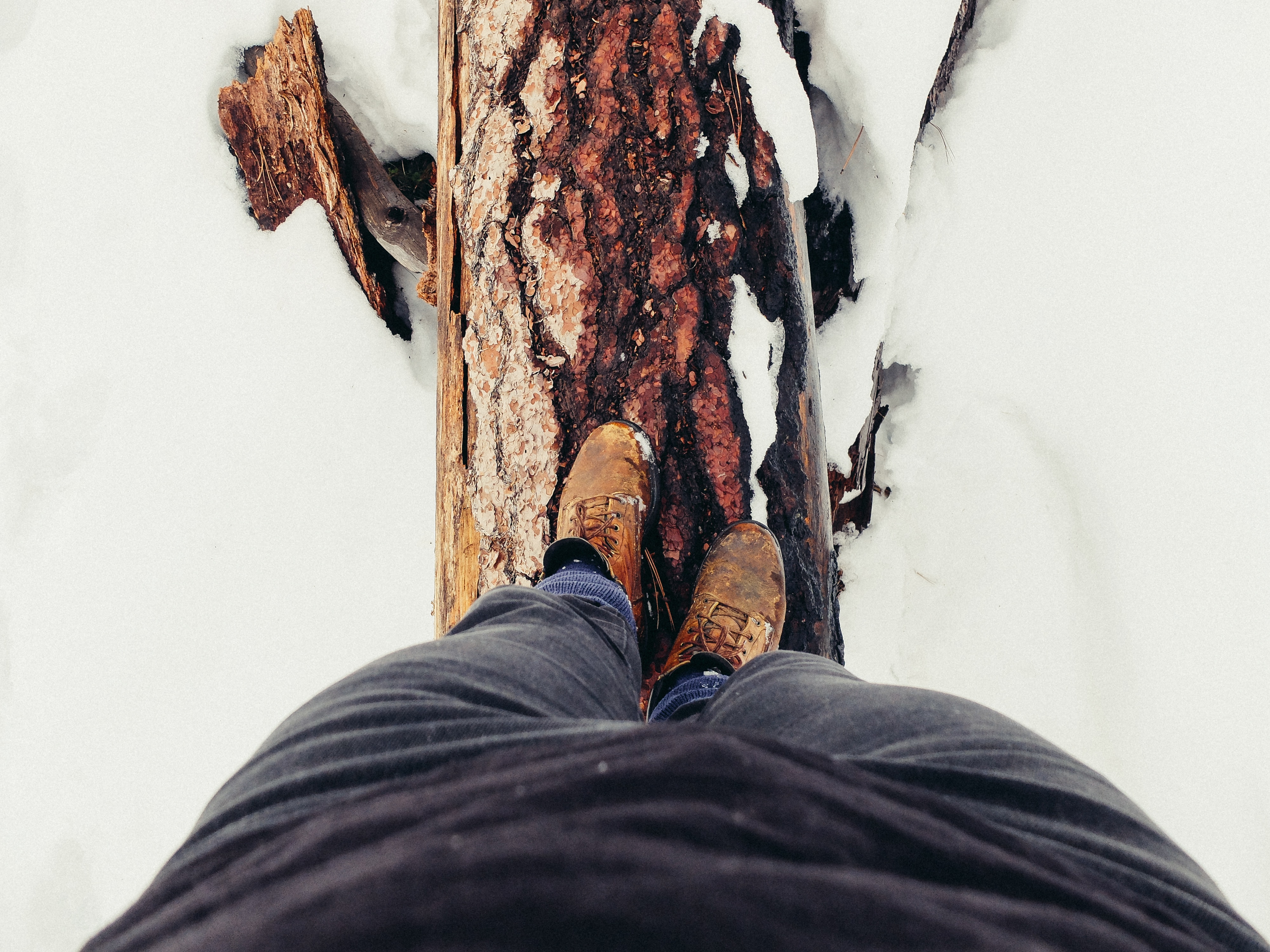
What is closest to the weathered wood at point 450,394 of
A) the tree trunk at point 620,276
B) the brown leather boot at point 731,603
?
the tree trunk at point 620,276

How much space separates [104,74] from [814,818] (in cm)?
219

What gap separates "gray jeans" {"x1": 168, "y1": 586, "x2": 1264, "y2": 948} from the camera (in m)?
0.49

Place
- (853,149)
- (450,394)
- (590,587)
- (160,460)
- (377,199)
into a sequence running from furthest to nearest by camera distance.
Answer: (160,460)
(377,199)
(853,149)
(450,394)
(590,587)

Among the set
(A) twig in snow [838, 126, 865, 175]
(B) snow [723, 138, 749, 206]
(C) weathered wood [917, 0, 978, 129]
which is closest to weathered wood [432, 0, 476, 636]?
(B) snow [723, 138, 749, 206]

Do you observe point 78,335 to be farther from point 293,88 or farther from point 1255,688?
point 1255,688

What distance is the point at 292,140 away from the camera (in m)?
1.45

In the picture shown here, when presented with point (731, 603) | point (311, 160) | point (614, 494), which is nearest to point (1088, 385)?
point (731, 603)

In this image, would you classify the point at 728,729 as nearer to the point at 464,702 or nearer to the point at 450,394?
the point at 464,702

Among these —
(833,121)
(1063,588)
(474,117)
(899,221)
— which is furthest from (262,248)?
(1063,588)

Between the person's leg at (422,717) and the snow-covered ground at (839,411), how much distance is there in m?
0.96

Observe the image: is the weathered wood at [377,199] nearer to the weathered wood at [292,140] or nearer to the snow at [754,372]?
the weathered wood at [292,140]

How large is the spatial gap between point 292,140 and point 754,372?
1.12 meters

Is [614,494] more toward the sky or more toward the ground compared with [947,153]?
more toward the ground

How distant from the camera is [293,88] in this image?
1357 millimetres
